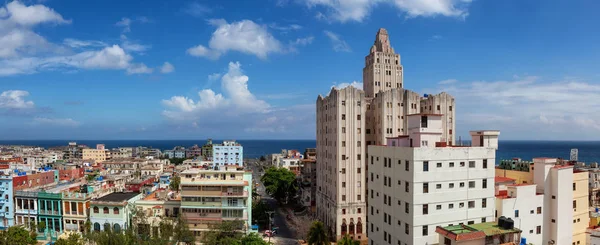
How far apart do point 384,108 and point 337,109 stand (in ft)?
27.2

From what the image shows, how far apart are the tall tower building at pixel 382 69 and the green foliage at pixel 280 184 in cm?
2860

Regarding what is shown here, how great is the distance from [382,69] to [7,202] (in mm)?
69849

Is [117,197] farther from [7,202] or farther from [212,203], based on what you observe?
[7,202]

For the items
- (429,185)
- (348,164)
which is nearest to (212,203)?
(348,164)

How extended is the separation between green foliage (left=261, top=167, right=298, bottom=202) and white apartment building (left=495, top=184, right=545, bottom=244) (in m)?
50.0

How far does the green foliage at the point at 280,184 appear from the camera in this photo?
84.4 meters

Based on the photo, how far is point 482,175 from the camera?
40094mm

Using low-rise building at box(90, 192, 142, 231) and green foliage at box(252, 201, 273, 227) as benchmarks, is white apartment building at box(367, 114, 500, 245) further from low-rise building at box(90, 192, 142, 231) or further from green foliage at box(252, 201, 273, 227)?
low-rise building at box(90, 192, 142, 231)

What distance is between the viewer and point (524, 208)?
43.2 metres

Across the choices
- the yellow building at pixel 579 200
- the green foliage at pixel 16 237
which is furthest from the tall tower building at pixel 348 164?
the green foliage at pixel 16 237

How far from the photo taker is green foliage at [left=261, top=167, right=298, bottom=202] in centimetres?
8438

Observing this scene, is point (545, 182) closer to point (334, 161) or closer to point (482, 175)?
point (482, 175)

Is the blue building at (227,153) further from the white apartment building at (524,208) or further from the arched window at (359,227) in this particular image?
the white apartment building at (524,208)

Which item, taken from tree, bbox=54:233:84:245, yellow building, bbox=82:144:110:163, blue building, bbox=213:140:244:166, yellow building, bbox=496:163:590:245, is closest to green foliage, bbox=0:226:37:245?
tree, bbox=54:233:84:245
